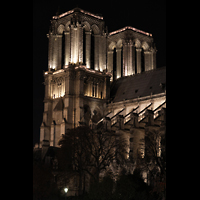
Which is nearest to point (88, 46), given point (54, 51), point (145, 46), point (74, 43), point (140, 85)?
point (74, 43)

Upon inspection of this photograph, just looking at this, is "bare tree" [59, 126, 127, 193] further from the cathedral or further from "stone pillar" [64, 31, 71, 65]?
"stone pillar" [64, 31, 71, 65]

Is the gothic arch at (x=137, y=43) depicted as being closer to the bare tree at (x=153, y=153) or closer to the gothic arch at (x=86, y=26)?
the gothic arch at (x=86, y=26)

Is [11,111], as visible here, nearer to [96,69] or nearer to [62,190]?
[62,190]

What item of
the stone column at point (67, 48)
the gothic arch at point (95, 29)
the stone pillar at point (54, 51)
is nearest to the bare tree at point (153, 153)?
the stone column at point (67, 48)

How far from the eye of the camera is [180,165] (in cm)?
520

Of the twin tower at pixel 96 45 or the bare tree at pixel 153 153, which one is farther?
the twin tower at pixel 96 45

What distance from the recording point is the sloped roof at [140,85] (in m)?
61.6

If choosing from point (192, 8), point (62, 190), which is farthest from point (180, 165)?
point (62, 190)

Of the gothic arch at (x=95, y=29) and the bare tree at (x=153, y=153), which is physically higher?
the gothic arch at (x=95, y=29)

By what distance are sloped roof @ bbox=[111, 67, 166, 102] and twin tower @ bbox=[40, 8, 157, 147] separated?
8.01 ft

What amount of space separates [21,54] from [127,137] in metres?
50.1

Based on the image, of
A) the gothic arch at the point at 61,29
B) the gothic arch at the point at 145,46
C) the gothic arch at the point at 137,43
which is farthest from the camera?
the gothic arch at the point at 145,46

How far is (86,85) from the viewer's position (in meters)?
63.7

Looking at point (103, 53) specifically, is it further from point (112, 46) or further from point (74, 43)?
point (112, 46)
